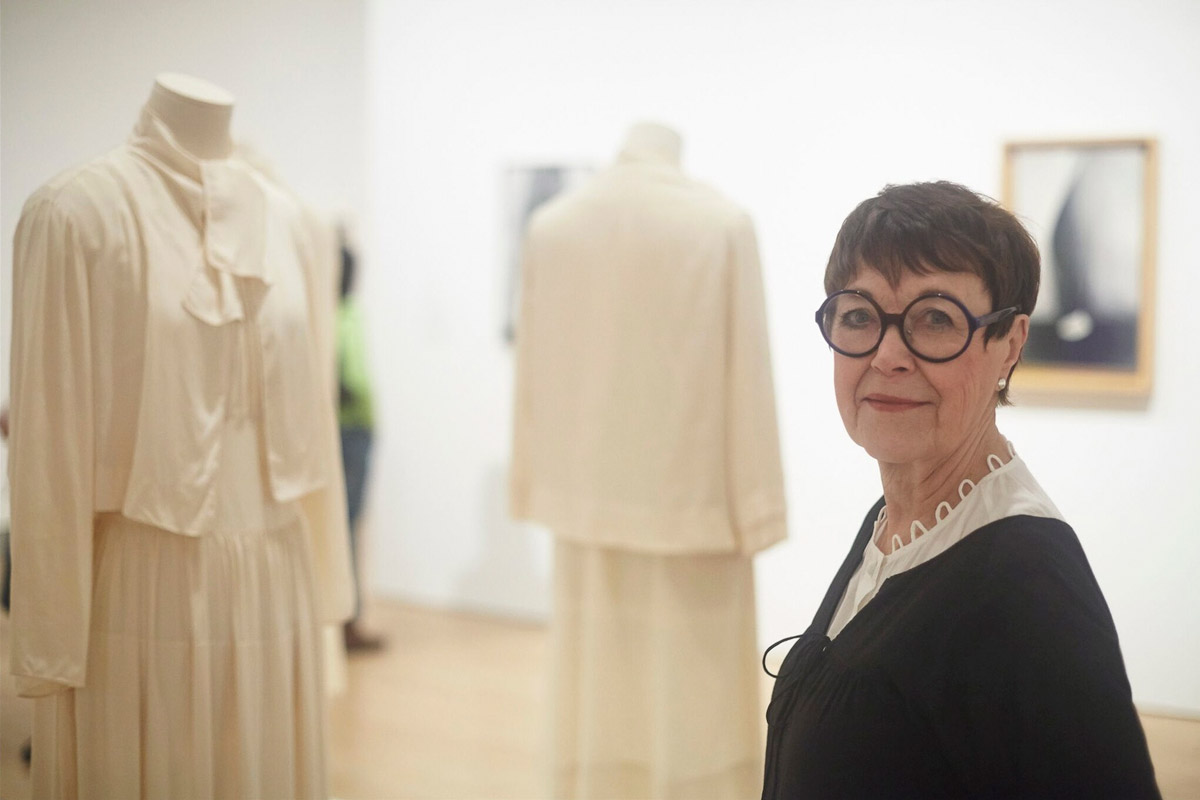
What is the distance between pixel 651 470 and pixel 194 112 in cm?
117

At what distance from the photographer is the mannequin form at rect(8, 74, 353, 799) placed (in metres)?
1.64

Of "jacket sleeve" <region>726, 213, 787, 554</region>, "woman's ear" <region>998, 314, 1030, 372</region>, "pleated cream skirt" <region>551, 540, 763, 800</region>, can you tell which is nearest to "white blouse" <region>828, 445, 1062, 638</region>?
"woman's ear" <region>998, 314, 1030, 372</region>

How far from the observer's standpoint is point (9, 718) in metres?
1.85

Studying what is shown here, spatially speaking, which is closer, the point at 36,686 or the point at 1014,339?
the point at 1014,339

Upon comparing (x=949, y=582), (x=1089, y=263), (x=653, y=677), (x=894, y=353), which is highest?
(x=1089, y=263)

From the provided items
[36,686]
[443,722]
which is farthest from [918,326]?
[443,722]

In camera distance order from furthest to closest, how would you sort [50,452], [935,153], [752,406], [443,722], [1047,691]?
[443,722]
[752,406]
[935,153]
[50,452]
[1047,691]

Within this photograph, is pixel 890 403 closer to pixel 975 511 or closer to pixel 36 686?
pixel 975 511

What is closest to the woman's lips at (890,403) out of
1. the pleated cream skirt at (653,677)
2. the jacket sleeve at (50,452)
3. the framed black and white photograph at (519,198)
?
the pleated cream skirt at (653,677)

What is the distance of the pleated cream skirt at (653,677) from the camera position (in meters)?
2.35

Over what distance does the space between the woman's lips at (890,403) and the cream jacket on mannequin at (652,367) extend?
84cm

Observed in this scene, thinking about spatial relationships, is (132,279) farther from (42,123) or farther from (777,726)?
(777,726)

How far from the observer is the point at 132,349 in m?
1.68

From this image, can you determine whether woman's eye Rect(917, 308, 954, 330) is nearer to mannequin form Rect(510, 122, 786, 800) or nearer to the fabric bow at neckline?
mannequin form Rect(510, 122, 786, 800)
